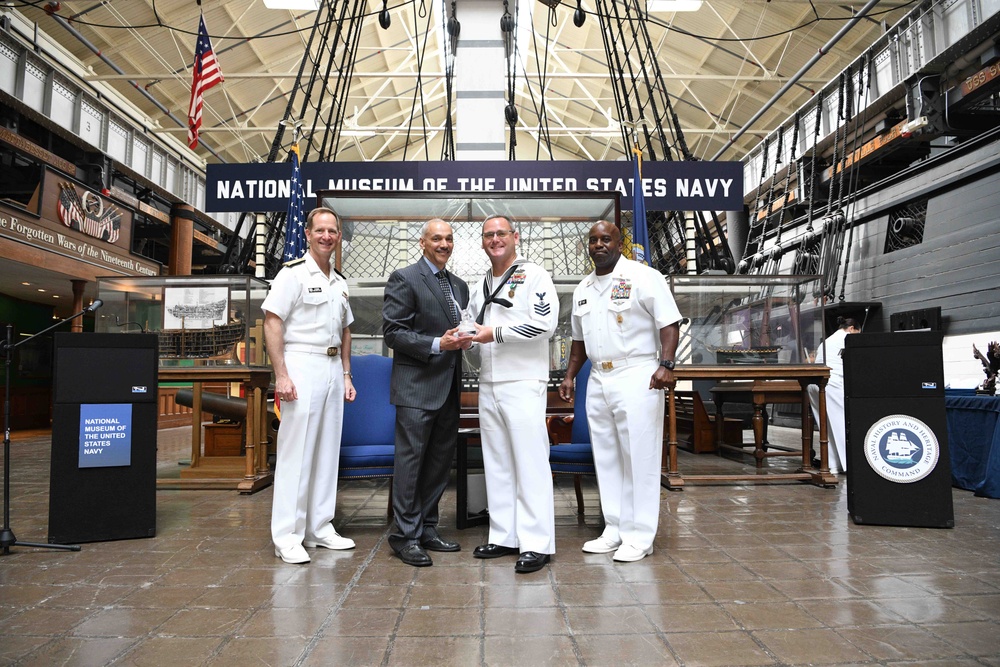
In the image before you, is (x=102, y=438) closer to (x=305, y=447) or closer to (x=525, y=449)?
(x=305, y=447)

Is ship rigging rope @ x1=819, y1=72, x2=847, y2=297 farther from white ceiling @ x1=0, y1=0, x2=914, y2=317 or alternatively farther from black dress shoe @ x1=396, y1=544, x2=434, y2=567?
black dress shoe @ x1=396, y1=544, x2=434, y2=567

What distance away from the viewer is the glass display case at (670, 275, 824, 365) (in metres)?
5.31

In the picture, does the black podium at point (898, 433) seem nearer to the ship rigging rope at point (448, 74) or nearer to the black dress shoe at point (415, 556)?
the black dress shoe at point (415, 556)

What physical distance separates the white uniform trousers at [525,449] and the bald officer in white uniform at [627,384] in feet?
1.17

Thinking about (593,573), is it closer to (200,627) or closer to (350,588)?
(350,588)

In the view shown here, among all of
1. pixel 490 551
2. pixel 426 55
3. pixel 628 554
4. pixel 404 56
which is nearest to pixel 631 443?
pixel 628 554

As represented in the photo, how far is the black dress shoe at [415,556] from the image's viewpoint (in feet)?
9.64

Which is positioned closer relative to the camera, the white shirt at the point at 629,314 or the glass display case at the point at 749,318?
the white shirt at the point at 629,314

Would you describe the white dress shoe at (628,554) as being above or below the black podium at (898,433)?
below

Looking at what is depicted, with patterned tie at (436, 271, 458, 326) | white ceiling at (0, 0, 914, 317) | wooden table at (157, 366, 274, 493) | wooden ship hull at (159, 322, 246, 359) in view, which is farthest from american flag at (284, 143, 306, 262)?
white ceiling at (0, 0, 914, 317)

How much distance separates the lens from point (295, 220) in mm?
5605

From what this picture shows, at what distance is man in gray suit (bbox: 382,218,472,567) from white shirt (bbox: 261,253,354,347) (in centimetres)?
32

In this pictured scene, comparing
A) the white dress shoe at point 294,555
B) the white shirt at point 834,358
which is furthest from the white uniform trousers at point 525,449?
the white shirt at point 834,358

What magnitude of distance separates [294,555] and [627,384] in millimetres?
1740
